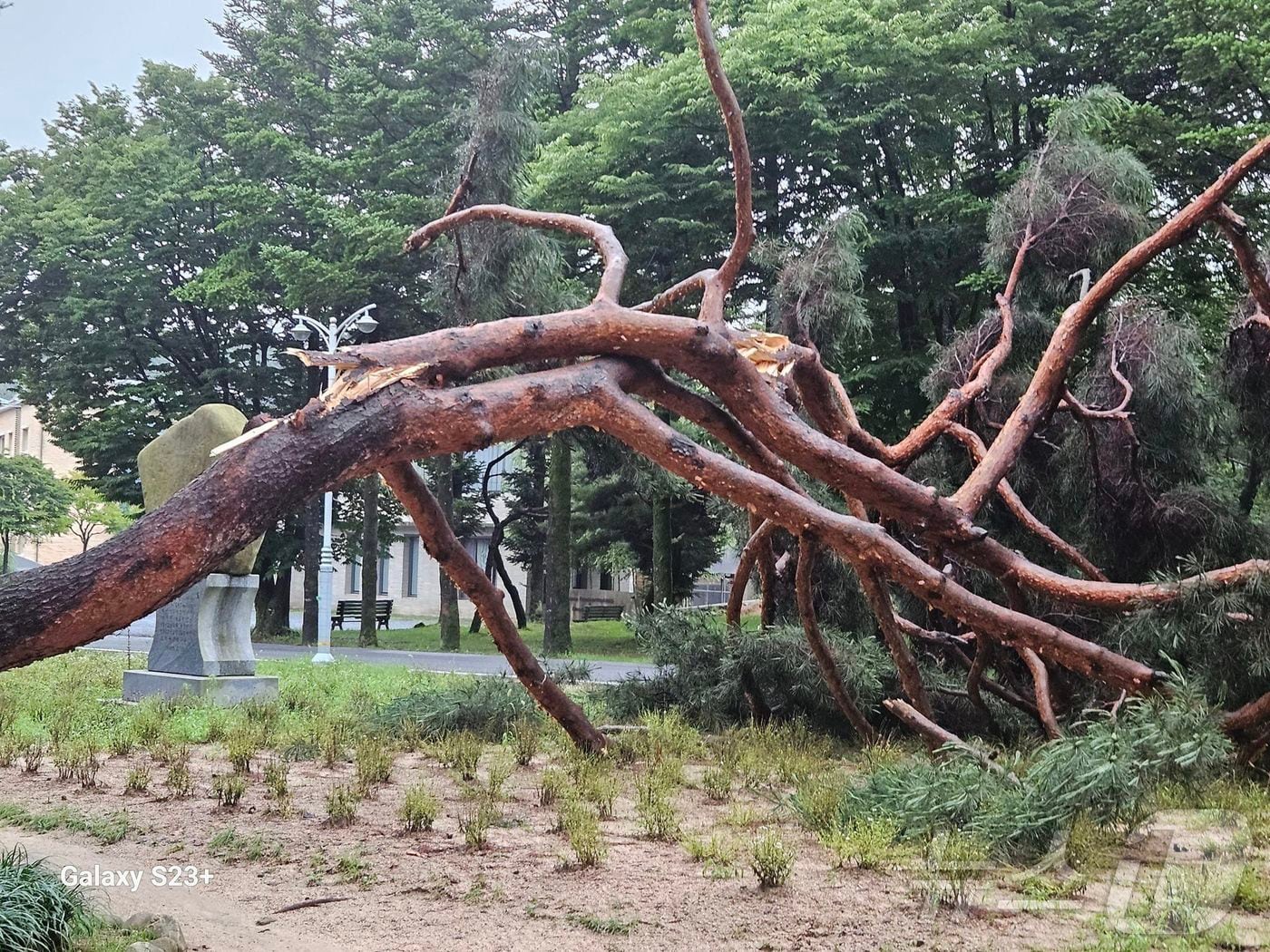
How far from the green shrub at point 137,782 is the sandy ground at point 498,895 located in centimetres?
33

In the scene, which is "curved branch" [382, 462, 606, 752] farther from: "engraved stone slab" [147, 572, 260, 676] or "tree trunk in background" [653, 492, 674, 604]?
"tree trunk in background" [653, 492, 674, 604]

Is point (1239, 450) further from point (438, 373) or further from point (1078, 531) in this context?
point (438, 373)

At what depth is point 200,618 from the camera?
10.8 metres

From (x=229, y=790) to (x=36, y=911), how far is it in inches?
92.2

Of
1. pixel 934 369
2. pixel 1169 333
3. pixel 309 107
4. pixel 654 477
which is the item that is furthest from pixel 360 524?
pixel 1169 333

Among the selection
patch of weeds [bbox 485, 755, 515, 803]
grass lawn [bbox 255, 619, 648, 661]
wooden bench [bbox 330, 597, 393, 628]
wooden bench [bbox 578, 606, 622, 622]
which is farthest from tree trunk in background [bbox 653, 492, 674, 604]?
wooden bench [bbox 578, 606, 622, 622]

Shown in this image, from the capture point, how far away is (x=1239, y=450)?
9.12 m

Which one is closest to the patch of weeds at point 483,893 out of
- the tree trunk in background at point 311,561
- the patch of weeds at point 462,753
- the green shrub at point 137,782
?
the patch of weeds at point 462,753

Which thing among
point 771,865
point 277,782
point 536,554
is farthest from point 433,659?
point 771,865

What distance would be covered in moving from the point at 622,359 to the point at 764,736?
11.7ft

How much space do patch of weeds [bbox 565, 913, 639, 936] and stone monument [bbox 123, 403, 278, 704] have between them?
7238 mm

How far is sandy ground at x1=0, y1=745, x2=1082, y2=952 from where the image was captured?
359 cm

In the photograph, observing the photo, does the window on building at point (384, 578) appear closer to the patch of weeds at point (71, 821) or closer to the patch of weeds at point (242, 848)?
the patch of weeds at point (71, 821)

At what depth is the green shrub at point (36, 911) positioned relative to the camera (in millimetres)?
3254
